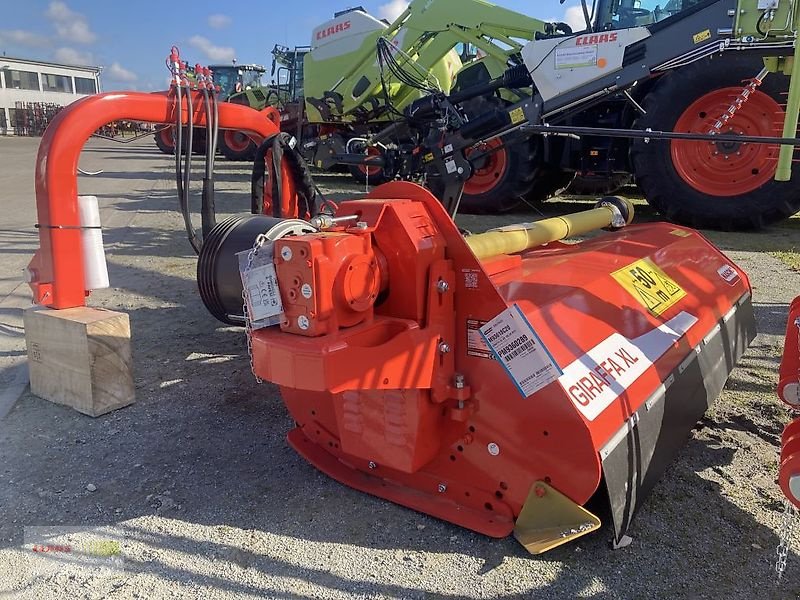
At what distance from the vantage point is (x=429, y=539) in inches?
88.3

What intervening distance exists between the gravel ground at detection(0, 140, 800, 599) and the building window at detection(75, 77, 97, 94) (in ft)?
184

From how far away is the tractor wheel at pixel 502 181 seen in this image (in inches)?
351

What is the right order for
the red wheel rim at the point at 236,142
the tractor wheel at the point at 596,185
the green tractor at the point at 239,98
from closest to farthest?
the tractor wheel at the point at 596,185 → the green tractor at the point at 239,98 → the red wheel rim at the point at 236,142

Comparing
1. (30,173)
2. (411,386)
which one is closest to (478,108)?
(411,386)

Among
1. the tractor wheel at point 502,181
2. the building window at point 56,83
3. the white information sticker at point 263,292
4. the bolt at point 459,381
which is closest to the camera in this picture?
the white information sticker at point 263,292

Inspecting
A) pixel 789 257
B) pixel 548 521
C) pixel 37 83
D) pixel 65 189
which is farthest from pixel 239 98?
pixel 37 83

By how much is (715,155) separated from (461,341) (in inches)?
243

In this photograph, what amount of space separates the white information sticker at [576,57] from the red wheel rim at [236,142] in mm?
14541

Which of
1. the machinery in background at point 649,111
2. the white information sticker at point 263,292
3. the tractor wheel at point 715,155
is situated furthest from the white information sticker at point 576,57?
the white information sticker at point 263,292

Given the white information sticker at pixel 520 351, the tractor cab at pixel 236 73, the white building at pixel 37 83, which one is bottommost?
the white information sticker at pixel 520 351

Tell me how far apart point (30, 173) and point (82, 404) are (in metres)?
15.5

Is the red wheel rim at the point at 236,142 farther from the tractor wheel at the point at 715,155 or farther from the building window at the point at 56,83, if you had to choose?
the building window at the point at 56,83

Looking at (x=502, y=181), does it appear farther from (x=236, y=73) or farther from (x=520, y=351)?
(x=236, y=73)

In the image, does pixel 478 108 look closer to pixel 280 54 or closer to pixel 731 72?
pixel 731 72
